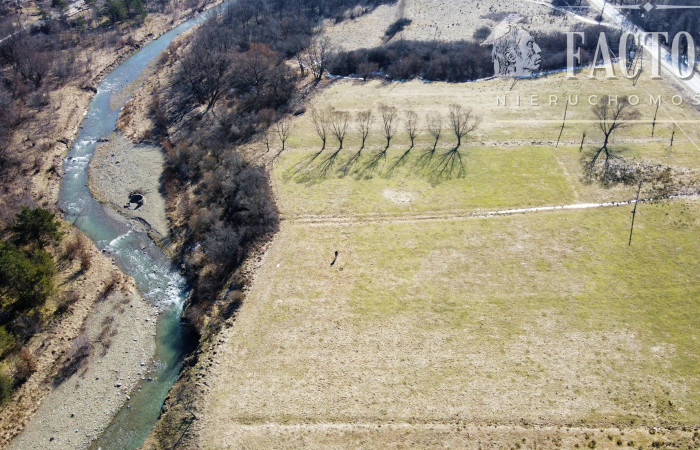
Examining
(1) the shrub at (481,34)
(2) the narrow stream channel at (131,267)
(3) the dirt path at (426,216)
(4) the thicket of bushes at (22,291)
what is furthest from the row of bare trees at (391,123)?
(4) the thicket of bushes at (22,291)

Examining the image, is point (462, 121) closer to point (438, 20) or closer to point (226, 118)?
point (226, 118)

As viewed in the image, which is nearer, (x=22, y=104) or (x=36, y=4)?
(x=22, y=104)

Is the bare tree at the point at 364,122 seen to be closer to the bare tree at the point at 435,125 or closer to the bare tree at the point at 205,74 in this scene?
the bare tree at the point at 435,125

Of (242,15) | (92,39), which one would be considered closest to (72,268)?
(92,39)

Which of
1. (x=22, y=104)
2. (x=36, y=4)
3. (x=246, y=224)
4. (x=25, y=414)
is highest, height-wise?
(x=36, y=4)

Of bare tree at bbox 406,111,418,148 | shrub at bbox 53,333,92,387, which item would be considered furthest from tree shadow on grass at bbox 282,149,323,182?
shrub at bbox 53,333,92,387

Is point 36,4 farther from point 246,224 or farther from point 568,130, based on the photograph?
point 568,130

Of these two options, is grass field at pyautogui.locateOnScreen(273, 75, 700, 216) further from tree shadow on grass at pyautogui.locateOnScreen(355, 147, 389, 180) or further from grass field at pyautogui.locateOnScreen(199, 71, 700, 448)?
grass field at pyautogui.locateOnScreen(199, 71, 700, 448)
